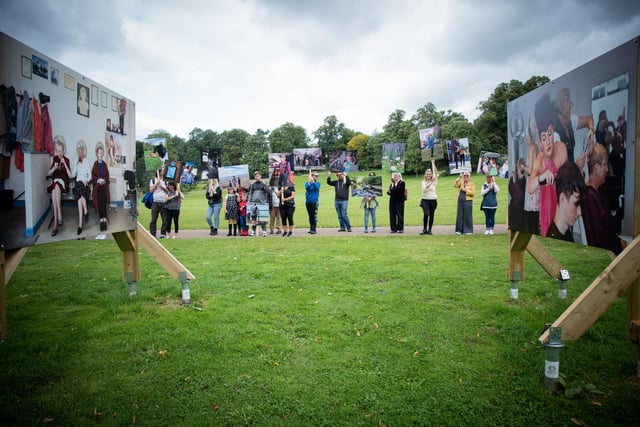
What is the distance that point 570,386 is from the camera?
377 cm

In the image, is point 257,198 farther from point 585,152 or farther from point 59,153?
point 585,152

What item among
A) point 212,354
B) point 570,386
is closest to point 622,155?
point 570,386

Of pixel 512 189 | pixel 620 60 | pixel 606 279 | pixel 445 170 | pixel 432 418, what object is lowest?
pixel 432 418

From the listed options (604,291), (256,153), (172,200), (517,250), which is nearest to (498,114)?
(256,153)

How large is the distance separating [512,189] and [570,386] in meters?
2.92

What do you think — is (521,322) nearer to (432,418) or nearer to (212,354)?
(432,418)

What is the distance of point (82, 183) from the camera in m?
4.95

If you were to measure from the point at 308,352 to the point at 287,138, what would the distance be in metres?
97.5

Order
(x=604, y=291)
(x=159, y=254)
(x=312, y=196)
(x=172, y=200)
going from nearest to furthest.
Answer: (x=604, y=291), (x=159, y=254), (x=172, y=200), (x=312, y=196)

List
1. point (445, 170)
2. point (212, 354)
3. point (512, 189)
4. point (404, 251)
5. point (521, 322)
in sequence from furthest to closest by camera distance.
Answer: point (445, 170) → point (404, 251) → point (512, 189) → point (521, 322) → point (212, 354)

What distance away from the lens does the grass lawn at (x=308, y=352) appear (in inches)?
135

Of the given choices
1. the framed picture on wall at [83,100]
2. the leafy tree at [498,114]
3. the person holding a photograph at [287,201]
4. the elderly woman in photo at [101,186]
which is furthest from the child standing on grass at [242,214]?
the leafy tree at [498,114]

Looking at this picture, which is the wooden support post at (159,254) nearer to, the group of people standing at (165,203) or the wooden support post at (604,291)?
the wooden support post at (604,291)

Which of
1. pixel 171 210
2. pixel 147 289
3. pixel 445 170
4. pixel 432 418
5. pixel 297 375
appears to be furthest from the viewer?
pixel 445 170
